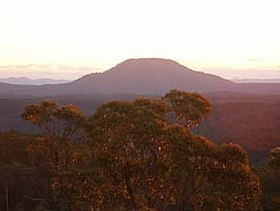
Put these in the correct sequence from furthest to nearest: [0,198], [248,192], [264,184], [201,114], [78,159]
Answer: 1. [264,184]
2. [0,198]
3. [78,159]
4. [201,114]
5. [248,192]

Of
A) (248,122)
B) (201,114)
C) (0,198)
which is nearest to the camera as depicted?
(201,114)

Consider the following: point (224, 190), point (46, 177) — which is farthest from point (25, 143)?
point (224, 190)

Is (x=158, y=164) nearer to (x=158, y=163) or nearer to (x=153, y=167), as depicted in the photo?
(x=158, y=163)

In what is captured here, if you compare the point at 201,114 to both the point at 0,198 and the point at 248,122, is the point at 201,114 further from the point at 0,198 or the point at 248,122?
the point at 248,122

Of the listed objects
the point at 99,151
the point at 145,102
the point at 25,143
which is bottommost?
the point at 25,143

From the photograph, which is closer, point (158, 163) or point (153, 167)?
point (158, 163)

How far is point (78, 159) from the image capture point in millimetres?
36594

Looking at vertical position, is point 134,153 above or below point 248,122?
above

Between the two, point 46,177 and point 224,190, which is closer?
point 224,190

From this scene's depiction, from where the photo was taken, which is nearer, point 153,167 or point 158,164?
point 158,164

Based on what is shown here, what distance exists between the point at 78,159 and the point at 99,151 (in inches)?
594

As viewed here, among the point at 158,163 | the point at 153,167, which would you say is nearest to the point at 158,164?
the point at 158,163

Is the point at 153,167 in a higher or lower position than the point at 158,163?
lower

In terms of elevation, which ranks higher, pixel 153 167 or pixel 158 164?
pixel 158 164
